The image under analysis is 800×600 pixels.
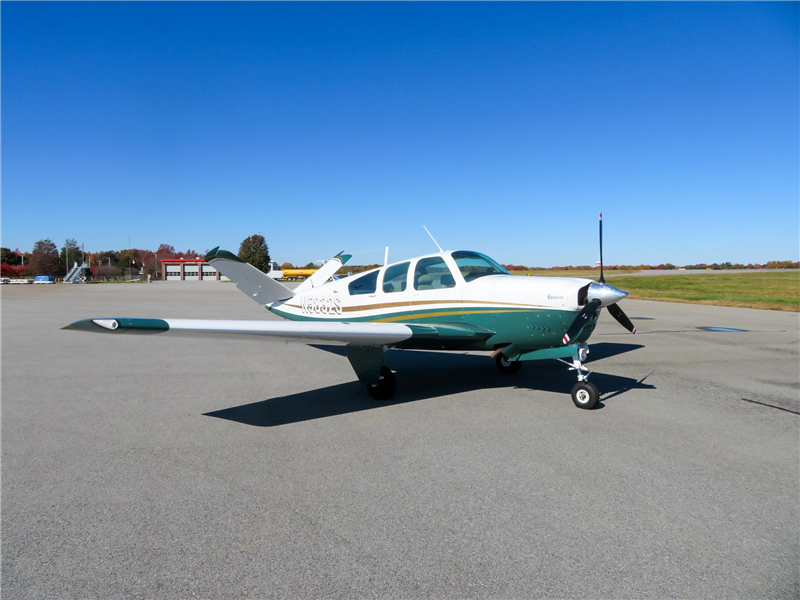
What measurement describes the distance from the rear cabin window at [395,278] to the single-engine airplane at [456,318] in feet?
0.05

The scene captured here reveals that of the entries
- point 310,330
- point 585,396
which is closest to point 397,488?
point 310,330

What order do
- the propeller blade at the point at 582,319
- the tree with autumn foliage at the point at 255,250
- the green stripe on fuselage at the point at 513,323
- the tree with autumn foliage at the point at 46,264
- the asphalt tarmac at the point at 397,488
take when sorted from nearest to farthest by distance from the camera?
1. the asphalt tarmac at the point at 397,488
2. the propeller blade at the point at 582,319
3. the green stripe on fuselage at the point at 513,323
4. the tree with autumn foliage at the point at 46,264
5. the tree with autumn foliage at the point at 255,250

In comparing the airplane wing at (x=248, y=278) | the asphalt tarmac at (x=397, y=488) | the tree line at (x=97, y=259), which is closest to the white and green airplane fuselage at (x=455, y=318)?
the asphalt tarmac at (x=397, y=488)

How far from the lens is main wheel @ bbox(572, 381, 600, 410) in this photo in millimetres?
6039

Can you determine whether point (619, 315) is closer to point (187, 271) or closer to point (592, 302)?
point (592, 302)

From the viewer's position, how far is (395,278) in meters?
7.49

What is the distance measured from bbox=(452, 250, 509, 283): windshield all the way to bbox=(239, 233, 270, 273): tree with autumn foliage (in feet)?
341

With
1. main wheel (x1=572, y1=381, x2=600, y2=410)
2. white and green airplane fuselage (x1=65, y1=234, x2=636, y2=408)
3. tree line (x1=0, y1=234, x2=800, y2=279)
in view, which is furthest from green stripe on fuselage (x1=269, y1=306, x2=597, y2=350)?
tree line (x1=0, y1=234, x2=800, y2=279)

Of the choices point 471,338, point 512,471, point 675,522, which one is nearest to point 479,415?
point 471,338

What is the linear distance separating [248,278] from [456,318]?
4.86 m

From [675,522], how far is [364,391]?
459cm

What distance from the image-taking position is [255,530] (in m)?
3.19

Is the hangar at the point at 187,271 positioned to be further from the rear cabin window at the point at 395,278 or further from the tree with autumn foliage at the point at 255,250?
the rear cabin window at the point at 395,278

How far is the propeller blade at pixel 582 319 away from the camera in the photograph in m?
5.87
